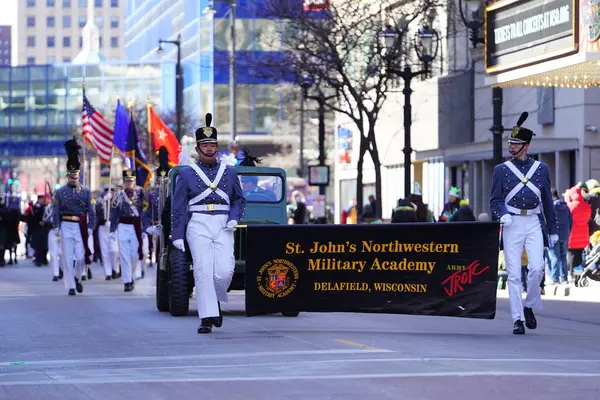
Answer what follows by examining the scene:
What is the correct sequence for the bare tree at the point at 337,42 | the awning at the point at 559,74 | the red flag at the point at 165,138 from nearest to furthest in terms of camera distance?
the awning at the point at 559,74 → the red flag at the point at 165,138 → the bare tree at the point at 337,42

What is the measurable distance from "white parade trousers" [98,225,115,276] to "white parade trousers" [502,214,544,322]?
53.4 ft

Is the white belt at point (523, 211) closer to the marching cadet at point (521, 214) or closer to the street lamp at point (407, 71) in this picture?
the marching cadet at point (521, 214)

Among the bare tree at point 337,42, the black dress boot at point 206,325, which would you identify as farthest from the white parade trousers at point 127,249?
the bare tree at point 337,42

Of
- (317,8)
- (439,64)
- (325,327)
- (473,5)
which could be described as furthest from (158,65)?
(325,327)

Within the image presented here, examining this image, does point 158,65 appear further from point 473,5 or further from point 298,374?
point 298,374

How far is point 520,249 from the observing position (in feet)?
50.2

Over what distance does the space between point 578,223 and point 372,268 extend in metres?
11.8

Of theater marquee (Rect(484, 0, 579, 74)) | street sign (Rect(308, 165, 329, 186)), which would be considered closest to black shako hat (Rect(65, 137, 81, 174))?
theater marquee (Rect(484, 0, 579, 74))

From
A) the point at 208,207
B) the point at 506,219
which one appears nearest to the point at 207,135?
the point at 208,207

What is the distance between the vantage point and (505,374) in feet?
35.9

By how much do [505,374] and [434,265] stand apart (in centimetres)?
443

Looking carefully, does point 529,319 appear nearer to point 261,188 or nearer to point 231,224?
point 231,224

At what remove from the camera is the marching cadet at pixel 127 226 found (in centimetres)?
2545

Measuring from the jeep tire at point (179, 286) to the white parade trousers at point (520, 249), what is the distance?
4.36 metres
